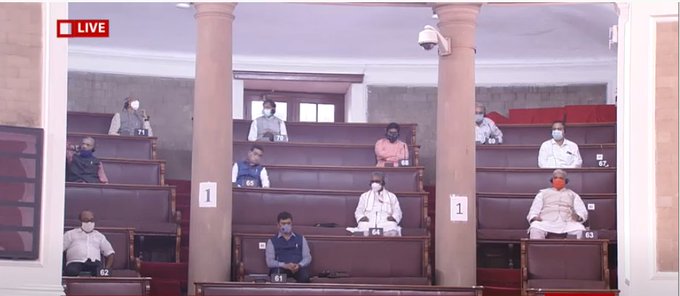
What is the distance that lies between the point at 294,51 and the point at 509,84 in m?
3.13

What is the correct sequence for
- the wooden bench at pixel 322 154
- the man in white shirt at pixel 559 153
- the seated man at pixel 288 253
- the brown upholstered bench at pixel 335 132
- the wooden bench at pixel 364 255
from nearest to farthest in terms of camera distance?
the seated man at pixel 288 253
the wooden bench at pixel 364 255
the man in white shirt at pixel 559 153
the wooden bench at pixel 322 154
the brown upholstered bench at pixel 335 132

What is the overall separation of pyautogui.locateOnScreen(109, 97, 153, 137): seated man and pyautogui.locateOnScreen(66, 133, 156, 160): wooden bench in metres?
0.29

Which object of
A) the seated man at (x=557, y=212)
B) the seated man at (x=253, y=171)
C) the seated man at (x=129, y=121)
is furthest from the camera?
the seated man at (x=129, y=121)

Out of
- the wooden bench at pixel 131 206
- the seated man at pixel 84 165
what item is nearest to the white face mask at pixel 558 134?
the wooden bench at pixel 131 206

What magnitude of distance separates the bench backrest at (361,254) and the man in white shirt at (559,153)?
290 centimetres

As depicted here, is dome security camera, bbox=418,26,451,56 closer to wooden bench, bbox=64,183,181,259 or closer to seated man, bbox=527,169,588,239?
seated man, bbox=527,169,588,239

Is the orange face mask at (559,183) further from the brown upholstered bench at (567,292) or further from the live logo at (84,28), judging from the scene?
the live logo at (84,28)

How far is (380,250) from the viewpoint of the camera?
542 inches

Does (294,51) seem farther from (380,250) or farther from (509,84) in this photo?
(380,250)

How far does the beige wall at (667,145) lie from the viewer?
43.9 ft

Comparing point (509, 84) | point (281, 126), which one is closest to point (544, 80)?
point (509, 84)

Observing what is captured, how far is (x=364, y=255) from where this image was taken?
13.8m

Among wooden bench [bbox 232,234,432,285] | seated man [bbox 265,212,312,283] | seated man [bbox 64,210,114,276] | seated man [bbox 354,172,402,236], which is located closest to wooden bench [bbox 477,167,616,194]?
seated man [bbox 354,172,402,236]

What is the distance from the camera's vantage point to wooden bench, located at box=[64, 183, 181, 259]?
1444 centimetres
